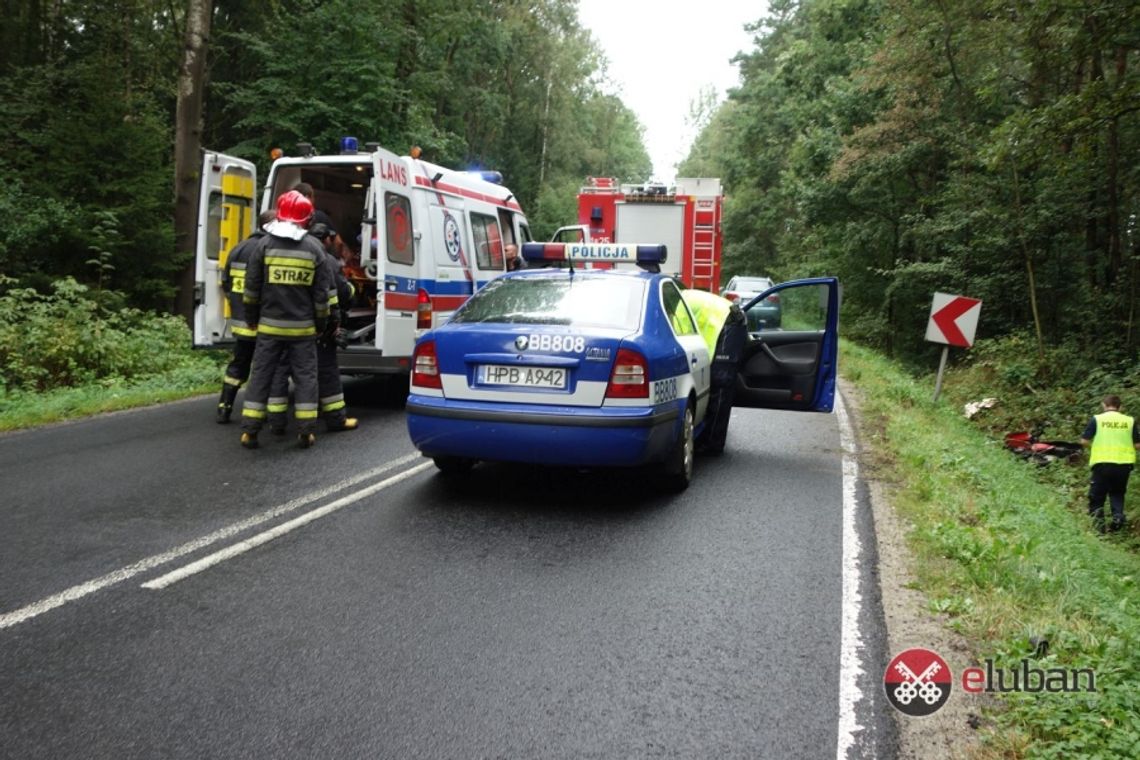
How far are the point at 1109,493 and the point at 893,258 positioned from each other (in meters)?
13.9

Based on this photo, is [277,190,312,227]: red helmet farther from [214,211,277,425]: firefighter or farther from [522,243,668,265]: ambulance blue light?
[522,243,668,265]: ambulance blue light

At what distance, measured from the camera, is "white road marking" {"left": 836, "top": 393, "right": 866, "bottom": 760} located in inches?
114

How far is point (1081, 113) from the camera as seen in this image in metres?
9.96

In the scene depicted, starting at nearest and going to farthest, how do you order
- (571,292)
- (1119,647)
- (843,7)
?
1. (1119,647)
2. (571,292)
3. (843,7)

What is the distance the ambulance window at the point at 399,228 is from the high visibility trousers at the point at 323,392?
144 centimetres

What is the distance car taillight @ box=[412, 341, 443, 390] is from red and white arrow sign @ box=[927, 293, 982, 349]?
27.6 ft

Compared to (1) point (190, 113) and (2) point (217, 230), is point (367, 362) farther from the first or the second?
(1) point (190, 113)

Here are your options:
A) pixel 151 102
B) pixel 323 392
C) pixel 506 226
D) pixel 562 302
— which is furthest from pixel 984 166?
pixel 151 102

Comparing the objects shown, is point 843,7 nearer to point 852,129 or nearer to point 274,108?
point 852,129

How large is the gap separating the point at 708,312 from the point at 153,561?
5.61m

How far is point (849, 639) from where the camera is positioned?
363 cm

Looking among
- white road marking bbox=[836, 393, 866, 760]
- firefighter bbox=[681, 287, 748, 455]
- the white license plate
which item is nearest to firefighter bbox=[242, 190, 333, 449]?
the white license plate

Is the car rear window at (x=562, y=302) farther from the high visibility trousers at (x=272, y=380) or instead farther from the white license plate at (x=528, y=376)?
the high visibility trousers at (x=272, y=380)

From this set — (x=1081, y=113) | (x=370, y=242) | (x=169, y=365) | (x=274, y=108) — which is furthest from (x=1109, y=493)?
(x=274, y=108)
